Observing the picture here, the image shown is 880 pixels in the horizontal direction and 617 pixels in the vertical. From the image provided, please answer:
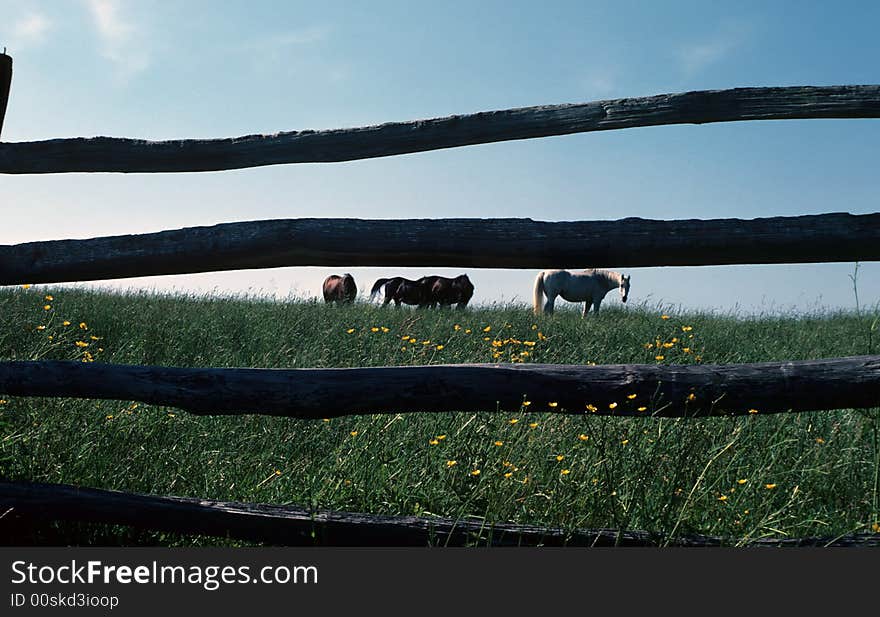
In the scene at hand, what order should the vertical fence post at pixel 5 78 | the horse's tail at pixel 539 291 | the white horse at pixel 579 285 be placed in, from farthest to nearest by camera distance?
the white horse at pixel 579 285, the horse's tail at pixel 539 291, the vertical fence post at pixel 5 78

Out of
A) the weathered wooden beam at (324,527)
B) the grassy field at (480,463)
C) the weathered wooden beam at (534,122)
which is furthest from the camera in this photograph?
the grassy field at (480,463)

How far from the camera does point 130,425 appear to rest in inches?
159

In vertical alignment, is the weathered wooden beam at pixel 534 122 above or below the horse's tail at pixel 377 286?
above

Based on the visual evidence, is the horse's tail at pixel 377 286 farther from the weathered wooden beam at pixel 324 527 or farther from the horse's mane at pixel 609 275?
the weathered wooden beam at pixel 324 527

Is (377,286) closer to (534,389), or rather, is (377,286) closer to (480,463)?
(480,463)

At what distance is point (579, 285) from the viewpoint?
1736 cm

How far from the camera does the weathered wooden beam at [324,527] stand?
2645 mm

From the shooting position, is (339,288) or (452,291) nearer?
(452,291)

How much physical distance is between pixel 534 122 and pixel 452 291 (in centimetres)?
1361

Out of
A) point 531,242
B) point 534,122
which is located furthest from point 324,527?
point 534,122

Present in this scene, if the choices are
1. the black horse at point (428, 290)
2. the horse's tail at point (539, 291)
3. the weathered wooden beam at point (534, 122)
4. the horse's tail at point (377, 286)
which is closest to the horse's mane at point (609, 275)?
the horse's tail at point (539, 291)

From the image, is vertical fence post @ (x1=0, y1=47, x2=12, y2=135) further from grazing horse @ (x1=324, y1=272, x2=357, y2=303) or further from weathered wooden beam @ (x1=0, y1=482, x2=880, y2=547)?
grazing horse @ (x1=324, y1=272, x2=357, y2=303)

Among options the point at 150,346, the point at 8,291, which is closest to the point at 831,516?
the point at 150,346

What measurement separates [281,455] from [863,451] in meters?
3.23
